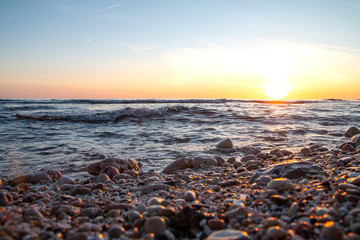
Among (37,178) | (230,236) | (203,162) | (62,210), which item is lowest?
(37,178)

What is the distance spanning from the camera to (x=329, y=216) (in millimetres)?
1473

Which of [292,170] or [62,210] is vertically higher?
[292,170]

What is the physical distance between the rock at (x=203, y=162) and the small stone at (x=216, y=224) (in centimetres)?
254

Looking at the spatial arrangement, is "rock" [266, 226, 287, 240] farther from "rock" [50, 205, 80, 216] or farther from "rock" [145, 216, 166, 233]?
"rock" [50, 205, 80, 216]

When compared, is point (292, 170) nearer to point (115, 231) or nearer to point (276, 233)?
point (276, 233)

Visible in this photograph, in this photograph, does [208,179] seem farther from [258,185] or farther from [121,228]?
[121,228]

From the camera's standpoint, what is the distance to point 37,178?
347 cm

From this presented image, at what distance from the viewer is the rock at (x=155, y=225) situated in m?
1.56

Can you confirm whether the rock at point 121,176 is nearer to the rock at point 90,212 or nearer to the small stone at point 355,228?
the rock at point 90,212

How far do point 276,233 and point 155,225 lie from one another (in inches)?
29.5

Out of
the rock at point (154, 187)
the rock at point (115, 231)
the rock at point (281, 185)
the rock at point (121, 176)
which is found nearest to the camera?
the rock at point (115, 231)

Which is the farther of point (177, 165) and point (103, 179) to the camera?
point (177, 165)

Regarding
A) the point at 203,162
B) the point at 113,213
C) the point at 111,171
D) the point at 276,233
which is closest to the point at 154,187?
the point at 113,213

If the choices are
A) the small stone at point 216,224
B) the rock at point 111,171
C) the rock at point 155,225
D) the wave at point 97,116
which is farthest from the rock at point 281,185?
the wave at point 97,116
